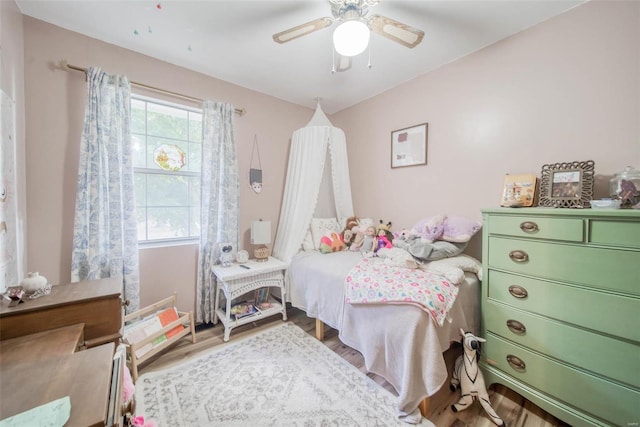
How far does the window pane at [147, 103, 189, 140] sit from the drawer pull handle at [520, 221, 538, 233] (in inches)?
118

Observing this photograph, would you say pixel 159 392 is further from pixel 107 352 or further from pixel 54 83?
pixel 54 83

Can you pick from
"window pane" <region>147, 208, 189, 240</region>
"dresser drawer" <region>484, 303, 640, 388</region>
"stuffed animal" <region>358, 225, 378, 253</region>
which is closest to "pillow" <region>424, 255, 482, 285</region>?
"dresser drawer" <region>484, 303, 640, 388</region>

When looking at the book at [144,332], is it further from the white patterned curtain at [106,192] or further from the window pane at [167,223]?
the window pane at [167,223]

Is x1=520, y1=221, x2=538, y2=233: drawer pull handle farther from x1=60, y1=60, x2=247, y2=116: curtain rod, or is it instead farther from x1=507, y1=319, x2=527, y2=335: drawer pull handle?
x1=60, y1=60, x2=247, y2=116: curtain rod

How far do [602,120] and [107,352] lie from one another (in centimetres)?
291

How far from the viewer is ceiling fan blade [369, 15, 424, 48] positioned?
4.44 ft

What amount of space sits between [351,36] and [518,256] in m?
1.68

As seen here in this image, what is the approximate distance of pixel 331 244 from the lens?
256 centimetres

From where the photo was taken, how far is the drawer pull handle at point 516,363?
57.9 inches

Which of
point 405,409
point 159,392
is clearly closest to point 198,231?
point 159,392

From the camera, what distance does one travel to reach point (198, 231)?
2.53 metres

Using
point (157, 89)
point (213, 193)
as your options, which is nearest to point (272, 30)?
point (157, 89)

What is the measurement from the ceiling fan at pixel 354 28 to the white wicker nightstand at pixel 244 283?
192 centimetres

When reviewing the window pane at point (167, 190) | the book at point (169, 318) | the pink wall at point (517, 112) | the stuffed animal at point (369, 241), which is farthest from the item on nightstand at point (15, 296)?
the pink wall at point (517, 112)
